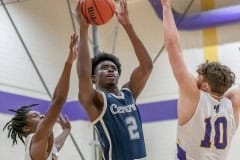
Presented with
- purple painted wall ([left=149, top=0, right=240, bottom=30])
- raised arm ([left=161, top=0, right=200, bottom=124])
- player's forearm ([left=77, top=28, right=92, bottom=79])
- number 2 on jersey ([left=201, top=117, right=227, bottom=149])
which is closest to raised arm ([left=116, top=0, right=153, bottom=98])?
player's forearm ([left=77, top=28, right=92, bottom=79])

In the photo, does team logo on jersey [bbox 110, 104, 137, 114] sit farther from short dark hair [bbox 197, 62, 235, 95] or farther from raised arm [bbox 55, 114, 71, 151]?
raised arm [bbox 55, 114, 71, 151]

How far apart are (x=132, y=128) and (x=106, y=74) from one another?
453 mm

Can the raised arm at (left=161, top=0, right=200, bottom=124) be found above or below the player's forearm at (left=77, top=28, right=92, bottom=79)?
below

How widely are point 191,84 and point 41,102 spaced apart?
19.1ft

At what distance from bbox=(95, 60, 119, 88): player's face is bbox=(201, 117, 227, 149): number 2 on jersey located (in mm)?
926

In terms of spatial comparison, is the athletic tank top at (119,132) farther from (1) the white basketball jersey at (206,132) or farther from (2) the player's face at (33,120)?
(2) the player's face at (33,120)

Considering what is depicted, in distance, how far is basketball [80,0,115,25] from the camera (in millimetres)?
3539

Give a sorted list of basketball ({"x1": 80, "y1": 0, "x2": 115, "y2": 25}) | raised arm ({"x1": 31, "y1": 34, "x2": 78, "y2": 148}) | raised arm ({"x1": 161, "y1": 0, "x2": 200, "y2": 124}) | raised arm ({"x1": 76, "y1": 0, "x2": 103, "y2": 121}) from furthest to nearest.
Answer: basketball ({"x1": 80, "y1": 0, "x2": 115, "y2": 25}) → raised arm ({"x1": 31, "y1": 34, "x2": 78, "y2": 148}) → raised arm ({"x1": 76, "y1": 0, "x2": 103, "y2": 121}) → raised arm ({"x1": 161, "y1": 0, "x2": 200, "y2": 124})

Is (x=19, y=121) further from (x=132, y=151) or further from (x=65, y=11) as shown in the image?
(x=65, y=11)

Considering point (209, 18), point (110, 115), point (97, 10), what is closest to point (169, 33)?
point (110, 115)

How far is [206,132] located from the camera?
274cm

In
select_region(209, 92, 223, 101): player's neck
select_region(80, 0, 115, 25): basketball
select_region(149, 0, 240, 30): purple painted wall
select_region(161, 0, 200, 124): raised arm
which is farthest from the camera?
select_region(149, 0, 240, 30): purple painted wall

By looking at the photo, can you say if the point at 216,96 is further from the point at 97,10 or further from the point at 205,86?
the point at 97,10

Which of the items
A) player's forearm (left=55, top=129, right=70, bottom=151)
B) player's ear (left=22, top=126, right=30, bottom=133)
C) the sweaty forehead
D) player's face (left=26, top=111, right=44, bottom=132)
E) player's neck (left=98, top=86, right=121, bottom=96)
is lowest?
player's forearm (left=55, top=129, right=70, bottom=151)
